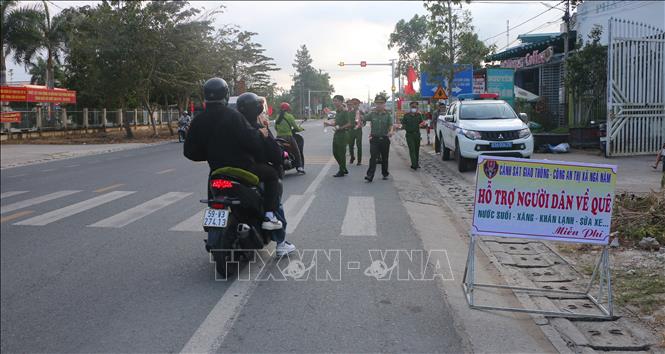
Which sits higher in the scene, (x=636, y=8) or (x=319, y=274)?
(x=636, y=8)

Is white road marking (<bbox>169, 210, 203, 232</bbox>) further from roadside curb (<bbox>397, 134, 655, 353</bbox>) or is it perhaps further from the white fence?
the white fence

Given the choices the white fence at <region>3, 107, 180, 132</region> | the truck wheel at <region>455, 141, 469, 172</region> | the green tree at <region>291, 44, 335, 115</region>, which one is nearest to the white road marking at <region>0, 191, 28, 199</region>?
the truck wheel at <region>455, 141, 469, 172</region>

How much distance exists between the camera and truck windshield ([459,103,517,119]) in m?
15.8

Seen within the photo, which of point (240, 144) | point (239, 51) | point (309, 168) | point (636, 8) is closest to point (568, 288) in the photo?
point (240, 144)

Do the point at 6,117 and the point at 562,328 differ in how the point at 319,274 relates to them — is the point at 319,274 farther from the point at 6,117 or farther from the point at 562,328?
the point at 6,117

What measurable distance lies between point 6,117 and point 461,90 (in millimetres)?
23496

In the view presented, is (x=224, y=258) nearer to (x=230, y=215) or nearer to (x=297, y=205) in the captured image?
(x=230, y=215)

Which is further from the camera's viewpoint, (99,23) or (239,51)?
(239,51)

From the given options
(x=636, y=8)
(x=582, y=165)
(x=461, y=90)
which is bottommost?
(x=582, y=165)

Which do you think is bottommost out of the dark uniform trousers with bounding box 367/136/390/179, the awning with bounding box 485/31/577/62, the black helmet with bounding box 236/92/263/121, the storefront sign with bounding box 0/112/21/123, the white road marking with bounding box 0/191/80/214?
the white road marking with bounding box 0/191/80/214

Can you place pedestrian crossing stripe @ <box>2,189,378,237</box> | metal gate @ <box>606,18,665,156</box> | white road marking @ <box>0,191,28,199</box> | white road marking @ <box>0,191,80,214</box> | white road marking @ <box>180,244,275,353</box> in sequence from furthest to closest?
metal gate @ <box>606,18,665,156</box> → white road marking @ <box>0,191,28,199</box> → white road marking @ <box>0,191,80,214</box> → pedestrian crossing stripe @ <box>2,189,378,237</box> → white road marking @ <box>180,244,275,353</box>

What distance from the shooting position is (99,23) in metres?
33.2

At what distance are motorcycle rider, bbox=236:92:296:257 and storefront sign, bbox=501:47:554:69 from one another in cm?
2364

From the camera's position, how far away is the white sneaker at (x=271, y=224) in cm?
629
